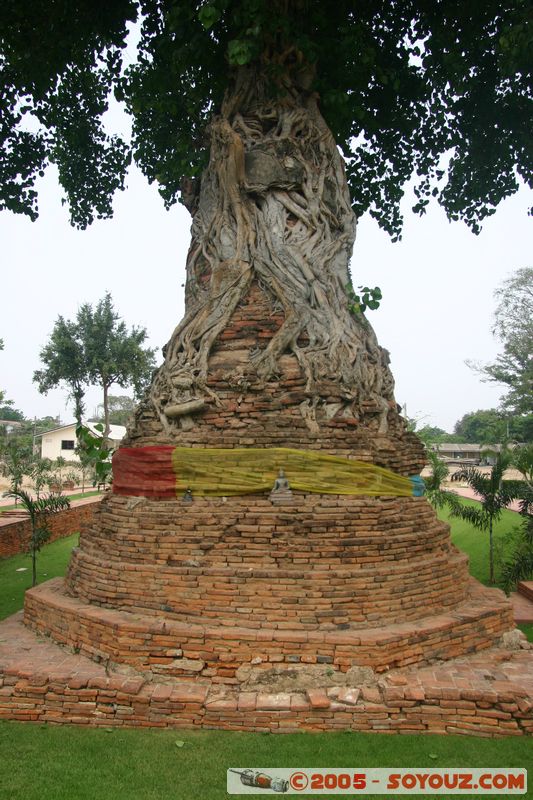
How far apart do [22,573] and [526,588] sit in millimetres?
9435

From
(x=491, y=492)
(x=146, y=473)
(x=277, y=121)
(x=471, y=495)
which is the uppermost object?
(x=277, y=121)

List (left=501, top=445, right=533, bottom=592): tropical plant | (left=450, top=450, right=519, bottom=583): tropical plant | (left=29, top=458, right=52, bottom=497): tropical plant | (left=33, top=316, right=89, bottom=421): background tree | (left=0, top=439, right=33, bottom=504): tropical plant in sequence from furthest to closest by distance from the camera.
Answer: (left=33, top=316, right=89, bottom=421): background tree → (left=29, top=458, right=52, bottom=497): tropical plant → (left=0, top=439, right=33, bottom=504): tropical plant → (left=450, top=450, right=519, bottom=583): tropical plant → (left=501, top=445, right=533, bottom=592): tropical plant

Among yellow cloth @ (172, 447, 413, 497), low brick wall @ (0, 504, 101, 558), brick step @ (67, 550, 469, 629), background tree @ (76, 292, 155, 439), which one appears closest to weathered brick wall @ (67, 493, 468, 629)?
brick step @ (67, 550, 469, 629)

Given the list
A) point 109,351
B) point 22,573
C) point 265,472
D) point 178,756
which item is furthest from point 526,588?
point 109,351

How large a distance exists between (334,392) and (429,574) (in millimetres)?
2168

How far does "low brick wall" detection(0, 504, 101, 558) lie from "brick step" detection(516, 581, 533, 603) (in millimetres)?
7905

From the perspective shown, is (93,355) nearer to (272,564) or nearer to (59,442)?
(59,442)

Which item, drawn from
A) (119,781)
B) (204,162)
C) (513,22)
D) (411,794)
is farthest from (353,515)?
Answer: (513,22)

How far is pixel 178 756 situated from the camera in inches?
181

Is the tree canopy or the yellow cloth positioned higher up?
the tree canopy

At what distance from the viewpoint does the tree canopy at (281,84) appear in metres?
8.42

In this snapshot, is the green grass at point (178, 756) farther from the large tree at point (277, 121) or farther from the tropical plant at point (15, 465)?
the tropical plant at point (15, 465)

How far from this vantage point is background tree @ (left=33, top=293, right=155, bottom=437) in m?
32.4

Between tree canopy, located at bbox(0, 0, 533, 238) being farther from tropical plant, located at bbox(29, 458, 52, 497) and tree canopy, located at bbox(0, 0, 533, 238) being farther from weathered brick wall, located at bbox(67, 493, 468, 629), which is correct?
tropical plant, located at bbox(29, 458, 52, 497)
